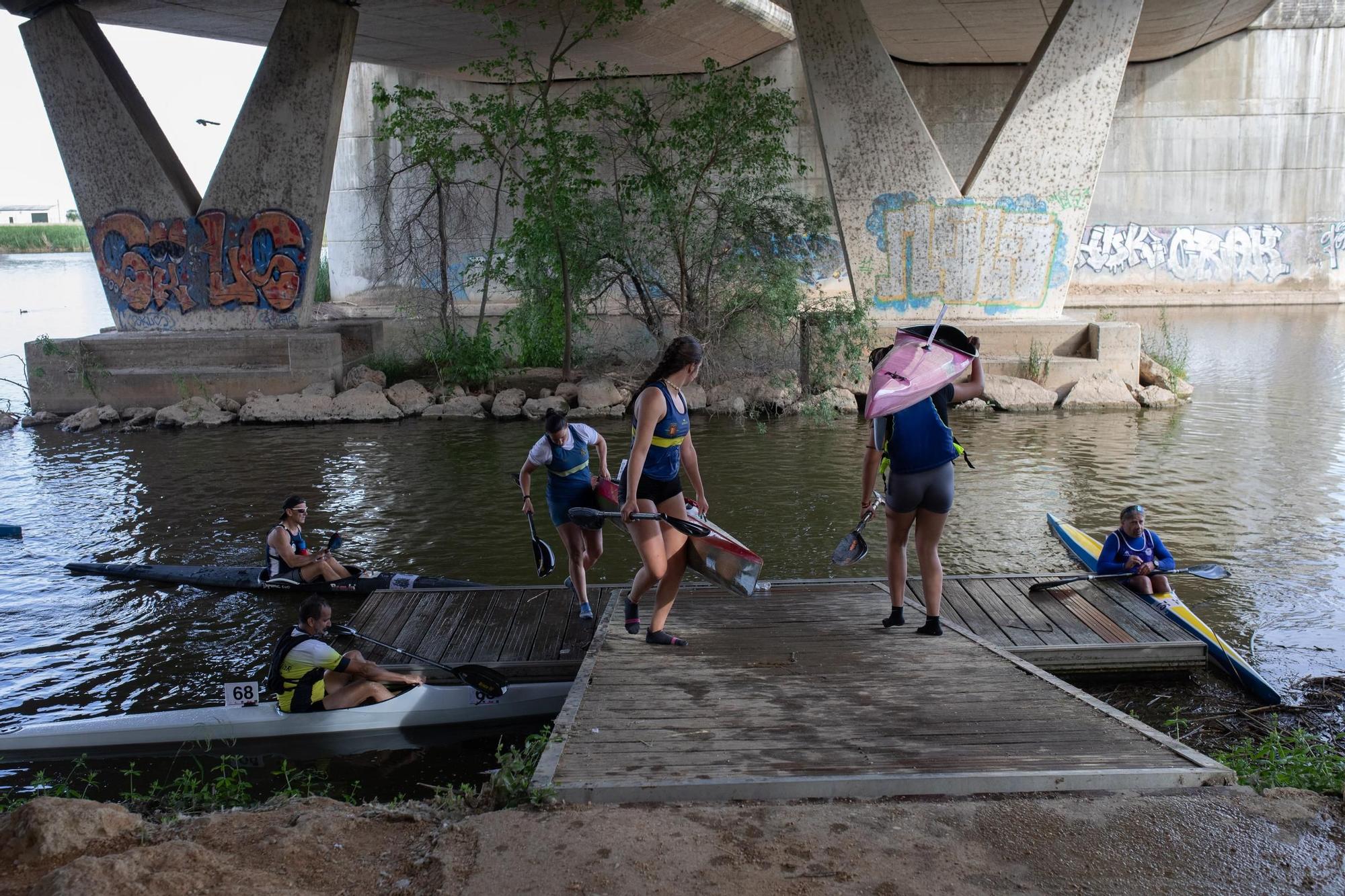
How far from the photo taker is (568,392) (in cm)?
1856

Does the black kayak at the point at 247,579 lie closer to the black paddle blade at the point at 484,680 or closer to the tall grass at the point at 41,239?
the black paddle blade at the point at 484,680

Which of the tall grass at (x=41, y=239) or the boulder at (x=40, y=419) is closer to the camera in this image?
the boulder at (x=40, y=419)

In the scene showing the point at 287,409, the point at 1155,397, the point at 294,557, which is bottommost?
the point at 294,557

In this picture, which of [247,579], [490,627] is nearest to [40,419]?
[247,579]

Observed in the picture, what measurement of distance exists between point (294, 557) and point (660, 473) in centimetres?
465

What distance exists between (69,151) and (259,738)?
16305mm

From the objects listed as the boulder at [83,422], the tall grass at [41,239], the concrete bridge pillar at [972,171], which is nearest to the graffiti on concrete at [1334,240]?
the concrete bridge pillar at [972,171]

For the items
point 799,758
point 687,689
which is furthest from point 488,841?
point 687,689

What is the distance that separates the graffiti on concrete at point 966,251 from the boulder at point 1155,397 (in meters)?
2.47

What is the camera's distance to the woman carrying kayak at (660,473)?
234 inches

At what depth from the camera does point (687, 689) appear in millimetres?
5457

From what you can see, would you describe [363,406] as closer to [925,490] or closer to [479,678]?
[479,678]

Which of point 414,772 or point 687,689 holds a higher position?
point 687,689

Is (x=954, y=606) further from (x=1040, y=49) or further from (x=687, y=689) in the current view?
(x=1040, y=49)
